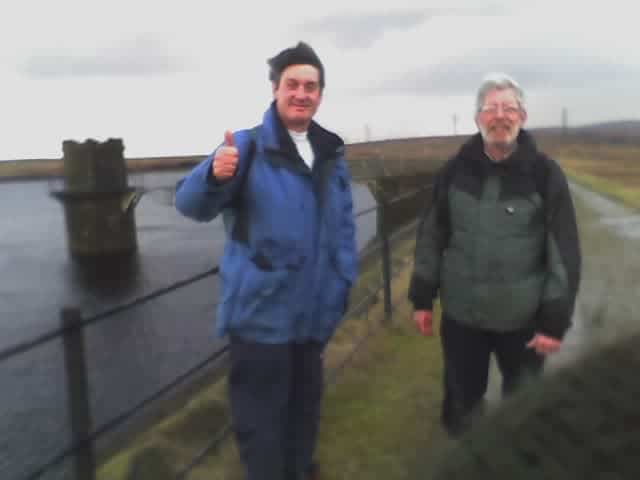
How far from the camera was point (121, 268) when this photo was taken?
165 feet

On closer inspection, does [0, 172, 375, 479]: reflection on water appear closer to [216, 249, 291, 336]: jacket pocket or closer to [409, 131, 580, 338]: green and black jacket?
[216, 249, 291, 336]: jacket pocket

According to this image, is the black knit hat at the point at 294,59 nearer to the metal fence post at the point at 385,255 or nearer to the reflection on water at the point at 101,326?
the reflection on water at the point at 101,326

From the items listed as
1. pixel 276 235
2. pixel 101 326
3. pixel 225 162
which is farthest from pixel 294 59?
pixel 101 326

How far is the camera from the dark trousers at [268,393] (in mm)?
2539

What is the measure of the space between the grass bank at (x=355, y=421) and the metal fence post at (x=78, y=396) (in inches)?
34.3

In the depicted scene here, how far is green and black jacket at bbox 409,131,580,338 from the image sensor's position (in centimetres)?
263

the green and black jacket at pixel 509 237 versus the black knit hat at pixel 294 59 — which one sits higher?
the black knit hat at pixel 294 59

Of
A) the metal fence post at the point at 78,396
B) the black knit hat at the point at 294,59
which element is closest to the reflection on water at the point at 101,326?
the metal fence post at the point at 78,396

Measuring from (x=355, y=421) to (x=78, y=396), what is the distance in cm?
184

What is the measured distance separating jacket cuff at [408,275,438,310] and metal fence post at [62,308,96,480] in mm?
1318

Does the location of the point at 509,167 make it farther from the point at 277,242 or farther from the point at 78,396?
the point at 78,396

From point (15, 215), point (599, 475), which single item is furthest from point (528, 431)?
point (15, 215)

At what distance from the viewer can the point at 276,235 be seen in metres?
2.41

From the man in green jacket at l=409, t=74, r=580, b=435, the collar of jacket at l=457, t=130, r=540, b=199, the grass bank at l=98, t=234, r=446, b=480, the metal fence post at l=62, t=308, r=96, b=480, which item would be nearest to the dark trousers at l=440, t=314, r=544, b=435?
the man in green jacket at l=409, t=74, r=580, b=435
